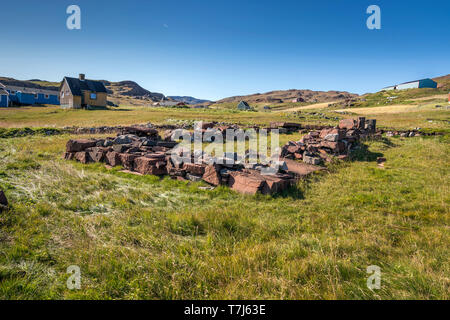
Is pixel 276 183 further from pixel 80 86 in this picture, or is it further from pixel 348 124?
pixel 80 86

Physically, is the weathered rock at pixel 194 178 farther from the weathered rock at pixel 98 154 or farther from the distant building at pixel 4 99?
the distant building at pixel 4 99

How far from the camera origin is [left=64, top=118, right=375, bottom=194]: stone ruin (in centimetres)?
743

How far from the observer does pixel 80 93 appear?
47.8 meters

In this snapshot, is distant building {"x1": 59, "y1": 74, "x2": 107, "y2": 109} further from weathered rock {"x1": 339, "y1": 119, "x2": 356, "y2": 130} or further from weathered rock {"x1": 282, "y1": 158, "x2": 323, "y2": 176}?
weathered rock {"x1": 282, "y1": 158, "x2": 323, "y2": 176}

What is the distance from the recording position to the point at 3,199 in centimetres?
496

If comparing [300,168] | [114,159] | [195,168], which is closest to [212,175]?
[195,168]

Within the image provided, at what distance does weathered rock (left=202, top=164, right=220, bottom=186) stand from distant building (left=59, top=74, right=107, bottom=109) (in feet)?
164

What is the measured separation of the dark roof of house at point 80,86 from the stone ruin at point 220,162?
1737 inches

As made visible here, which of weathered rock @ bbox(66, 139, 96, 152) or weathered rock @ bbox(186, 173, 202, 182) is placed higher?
weathered rock @ bbox(66, 139, 96, 152)

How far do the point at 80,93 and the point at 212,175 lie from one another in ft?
170

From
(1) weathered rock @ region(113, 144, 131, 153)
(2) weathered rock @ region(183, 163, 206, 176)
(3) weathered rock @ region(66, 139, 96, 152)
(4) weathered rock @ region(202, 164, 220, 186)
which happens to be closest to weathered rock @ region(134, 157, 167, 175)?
(2) weathered rock @ region(183, 163, 206, 176)

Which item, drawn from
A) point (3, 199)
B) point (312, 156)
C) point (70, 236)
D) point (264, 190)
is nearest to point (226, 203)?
point (264, 190)

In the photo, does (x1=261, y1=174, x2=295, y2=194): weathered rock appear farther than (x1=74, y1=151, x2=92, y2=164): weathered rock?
No

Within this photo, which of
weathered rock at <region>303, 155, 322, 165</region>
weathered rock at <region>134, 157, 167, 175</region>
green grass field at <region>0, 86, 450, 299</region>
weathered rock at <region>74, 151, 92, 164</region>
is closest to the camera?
green grass field at <region>0, 86, 450, 299</region>
